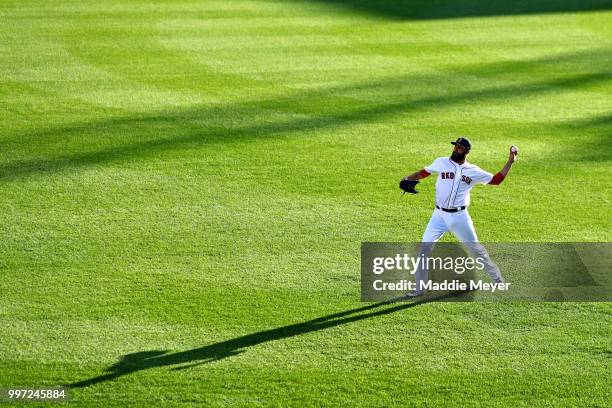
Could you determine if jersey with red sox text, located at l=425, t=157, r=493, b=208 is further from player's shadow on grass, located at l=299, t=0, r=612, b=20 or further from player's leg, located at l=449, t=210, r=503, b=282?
player's shadow on grass, located at l=299, t=0, r=612, b=20

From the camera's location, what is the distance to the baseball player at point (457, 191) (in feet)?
27.5

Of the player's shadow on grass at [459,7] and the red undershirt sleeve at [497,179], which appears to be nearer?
the red undershirt sleeve at [497,179]

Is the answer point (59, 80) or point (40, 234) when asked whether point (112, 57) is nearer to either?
point (59, 80)

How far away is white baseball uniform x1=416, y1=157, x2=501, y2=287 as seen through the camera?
8.38m

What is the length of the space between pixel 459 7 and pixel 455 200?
12.7m

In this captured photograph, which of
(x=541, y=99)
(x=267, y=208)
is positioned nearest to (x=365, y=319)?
(x=267, y=208)

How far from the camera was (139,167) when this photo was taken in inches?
460

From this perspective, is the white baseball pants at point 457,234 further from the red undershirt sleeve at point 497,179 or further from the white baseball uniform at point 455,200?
the red undershirt sleeve at point 497,179

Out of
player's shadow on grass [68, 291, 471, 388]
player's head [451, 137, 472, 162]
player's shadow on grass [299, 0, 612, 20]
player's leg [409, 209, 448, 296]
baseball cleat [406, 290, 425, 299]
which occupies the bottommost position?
player's shadow on grass [68, 291, 471, 388]

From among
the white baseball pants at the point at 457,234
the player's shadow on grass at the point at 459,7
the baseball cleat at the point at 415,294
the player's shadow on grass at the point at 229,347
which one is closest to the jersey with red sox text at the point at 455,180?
the white baseball pants at the point at 457,234

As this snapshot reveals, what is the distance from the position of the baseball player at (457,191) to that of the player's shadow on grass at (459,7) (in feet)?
37.6

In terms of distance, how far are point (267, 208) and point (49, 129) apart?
164 inches

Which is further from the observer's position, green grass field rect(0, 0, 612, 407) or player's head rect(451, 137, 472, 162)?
player's head rect(451, 137, 472, 162)

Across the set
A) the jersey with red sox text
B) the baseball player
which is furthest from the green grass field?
the jersey with red sox text
